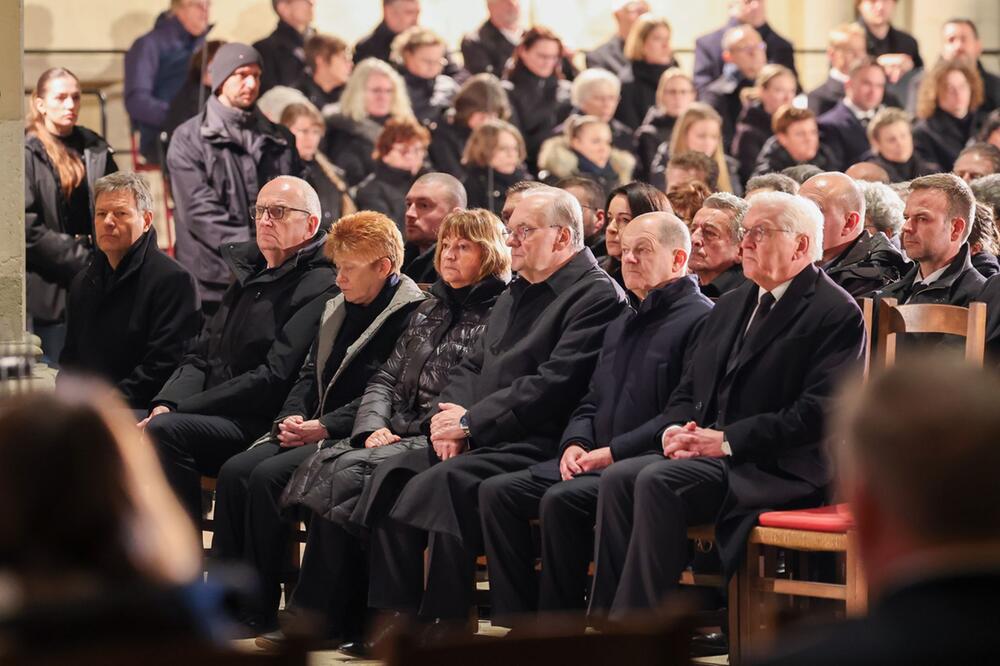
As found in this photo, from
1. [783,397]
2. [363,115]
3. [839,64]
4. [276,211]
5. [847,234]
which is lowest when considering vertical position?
[783,397]

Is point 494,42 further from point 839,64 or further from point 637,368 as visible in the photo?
point 637,368

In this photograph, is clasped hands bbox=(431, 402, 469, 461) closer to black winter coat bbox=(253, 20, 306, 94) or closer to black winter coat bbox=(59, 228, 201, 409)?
black winter coat bbox=(59, 228, 201, 409)

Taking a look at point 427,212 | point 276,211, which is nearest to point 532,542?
point 276,211

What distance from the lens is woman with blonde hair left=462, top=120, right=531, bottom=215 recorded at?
990 cm

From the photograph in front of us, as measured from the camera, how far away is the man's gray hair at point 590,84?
11234 mm

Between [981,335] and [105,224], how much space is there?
3880 mm

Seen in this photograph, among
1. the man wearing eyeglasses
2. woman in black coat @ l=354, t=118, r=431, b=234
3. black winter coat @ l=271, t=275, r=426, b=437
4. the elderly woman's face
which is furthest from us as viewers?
woman in black coat @ l=354, t=118, r=431, b=234

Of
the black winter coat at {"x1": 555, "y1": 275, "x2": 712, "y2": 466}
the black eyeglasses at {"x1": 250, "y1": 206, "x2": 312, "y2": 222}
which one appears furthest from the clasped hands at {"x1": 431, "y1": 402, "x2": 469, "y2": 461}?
the black eyeglasses at {"x1": 250, "y1": 206, "x2": 312, "y2": 222}

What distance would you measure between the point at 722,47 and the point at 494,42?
5.62 ft

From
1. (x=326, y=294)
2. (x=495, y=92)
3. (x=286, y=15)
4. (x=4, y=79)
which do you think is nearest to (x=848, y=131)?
(x=495, y=92)

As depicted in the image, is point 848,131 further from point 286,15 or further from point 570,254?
point 570,254

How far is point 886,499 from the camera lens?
1.80 meters

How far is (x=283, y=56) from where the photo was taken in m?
11.5

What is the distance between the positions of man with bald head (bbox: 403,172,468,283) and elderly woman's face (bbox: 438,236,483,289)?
1258 mm
